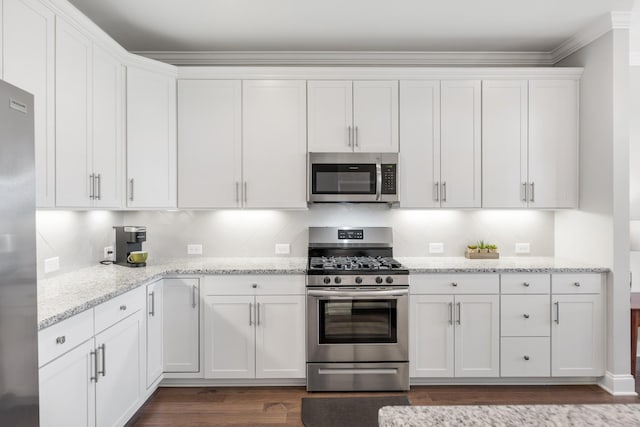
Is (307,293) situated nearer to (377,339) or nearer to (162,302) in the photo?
(377,339)

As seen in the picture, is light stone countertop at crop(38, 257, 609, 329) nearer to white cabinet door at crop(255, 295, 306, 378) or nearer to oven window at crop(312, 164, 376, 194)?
white cabinet door at crop(255, 295, 306, 378)

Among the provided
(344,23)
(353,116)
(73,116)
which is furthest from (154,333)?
(344,23)

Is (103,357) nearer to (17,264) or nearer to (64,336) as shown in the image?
(64,336)

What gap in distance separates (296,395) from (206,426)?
71 cm

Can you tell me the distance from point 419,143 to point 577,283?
5.48 ft

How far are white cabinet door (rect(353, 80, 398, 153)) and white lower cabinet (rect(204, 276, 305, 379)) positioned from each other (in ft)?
4.23

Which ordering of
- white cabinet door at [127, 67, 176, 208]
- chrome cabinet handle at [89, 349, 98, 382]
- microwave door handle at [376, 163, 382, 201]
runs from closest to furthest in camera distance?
chrome cabinet handle at [89, 349, 98, 382] → white cabinet door at [127, 67, 176, 208] → microwave door handle at [376, 163, 382, 201]

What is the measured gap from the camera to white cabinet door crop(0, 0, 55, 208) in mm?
1921

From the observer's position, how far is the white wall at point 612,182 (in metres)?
3.08

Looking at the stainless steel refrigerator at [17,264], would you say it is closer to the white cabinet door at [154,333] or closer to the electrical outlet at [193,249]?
the white cabinet door at [154,333]

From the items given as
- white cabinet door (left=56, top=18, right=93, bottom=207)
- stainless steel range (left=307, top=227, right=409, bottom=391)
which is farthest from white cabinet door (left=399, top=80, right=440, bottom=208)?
white cabinet door (left=56, top=18, right=93, bottom=207)

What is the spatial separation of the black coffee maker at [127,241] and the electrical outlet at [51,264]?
0.53 meters

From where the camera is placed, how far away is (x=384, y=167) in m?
3.42

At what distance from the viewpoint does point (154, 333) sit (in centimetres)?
299
